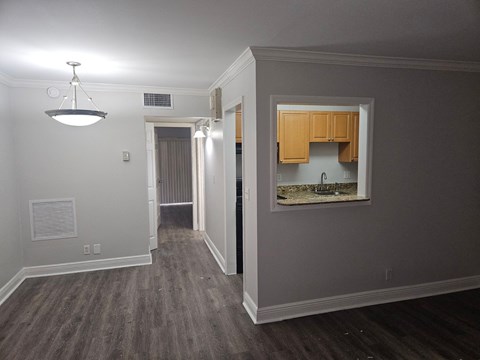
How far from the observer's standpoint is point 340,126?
15.1 feet

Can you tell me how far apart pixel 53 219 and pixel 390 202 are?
13.5 ft

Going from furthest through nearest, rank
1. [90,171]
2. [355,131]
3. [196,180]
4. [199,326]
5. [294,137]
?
[196,180]
[355,131]
[294,137]
[90,171]
[199,326]

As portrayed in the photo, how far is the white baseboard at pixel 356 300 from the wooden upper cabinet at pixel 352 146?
2074 millimetres

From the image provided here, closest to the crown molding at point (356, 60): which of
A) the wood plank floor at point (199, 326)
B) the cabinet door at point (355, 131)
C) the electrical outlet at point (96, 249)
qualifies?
the cabinet door at point (355, 131)

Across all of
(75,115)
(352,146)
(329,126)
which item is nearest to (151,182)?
(75,115)

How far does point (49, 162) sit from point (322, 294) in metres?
3.69

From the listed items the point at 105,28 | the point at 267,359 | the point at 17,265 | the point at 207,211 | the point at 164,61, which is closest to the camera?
the point at 105,28

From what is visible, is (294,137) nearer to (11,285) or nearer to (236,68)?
(236,68)

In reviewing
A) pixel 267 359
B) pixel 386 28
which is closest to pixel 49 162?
pixel 267 359

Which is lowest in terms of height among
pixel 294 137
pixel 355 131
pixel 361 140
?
pixel 361 140

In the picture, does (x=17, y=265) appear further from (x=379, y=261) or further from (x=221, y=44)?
(x=379, y=261)

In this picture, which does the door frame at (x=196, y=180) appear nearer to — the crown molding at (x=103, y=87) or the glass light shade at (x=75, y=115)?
the crown molding at (x=103, y=87)

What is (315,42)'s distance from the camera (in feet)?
8.27

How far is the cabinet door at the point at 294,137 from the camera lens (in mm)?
4410
